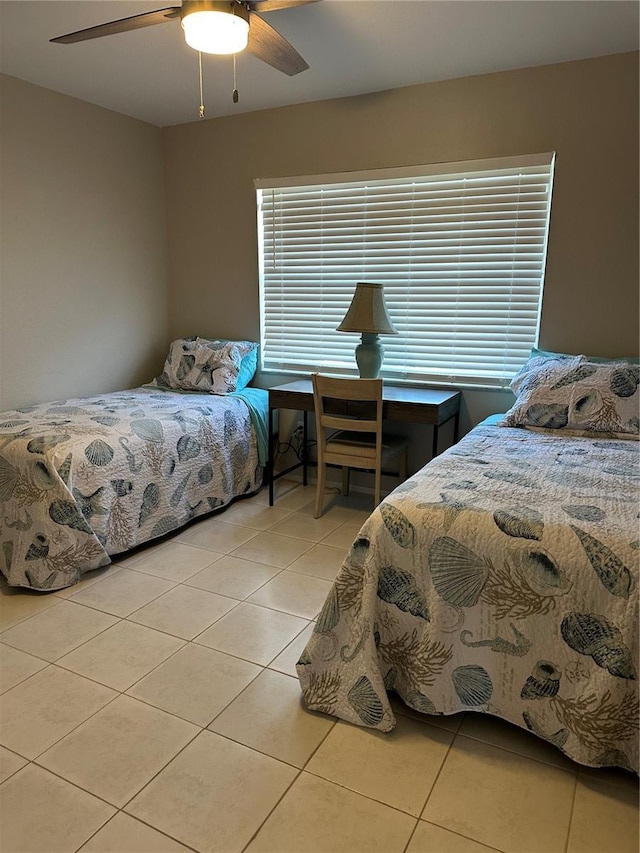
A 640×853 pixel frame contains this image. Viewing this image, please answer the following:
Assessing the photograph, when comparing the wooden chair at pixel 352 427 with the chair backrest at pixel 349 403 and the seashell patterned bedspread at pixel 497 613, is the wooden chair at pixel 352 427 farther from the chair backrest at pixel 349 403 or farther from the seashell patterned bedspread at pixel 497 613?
the seashell patterned bedspread at pixel 497 613

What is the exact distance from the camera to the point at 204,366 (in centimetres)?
396

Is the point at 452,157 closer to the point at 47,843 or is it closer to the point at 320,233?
the point at 320,233

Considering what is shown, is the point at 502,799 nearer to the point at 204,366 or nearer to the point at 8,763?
the point at 8,763

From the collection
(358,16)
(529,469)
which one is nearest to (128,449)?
(529,469)

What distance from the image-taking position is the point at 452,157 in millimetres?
3328

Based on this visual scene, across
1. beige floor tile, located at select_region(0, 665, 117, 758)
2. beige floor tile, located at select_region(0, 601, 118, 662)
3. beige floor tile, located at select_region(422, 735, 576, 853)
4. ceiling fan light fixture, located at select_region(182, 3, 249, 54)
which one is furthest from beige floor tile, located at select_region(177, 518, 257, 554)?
ceiling fan light fixture, located at select_region(182, 3, 249, 54)

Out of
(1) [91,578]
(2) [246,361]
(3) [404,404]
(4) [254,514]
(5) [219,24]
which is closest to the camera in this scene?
(5) [219,24]

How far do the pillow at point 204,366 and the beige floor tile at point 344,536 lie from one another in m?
1.23

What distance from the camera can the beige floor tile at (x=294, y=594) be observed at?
249 centimetres

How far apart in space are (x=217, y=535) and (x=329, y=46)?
2567 mm

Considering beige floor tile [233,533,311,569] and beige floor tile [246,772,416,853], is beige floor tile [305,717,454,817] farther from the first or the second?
beige floor tile [233,533,311,569]

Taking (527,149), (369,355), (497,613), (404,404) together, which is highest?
(527,149)

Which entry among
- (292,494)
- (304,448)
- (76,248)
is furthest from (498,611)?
(76,248)

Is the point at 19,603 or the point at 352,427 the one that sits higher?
the point at 352,427
